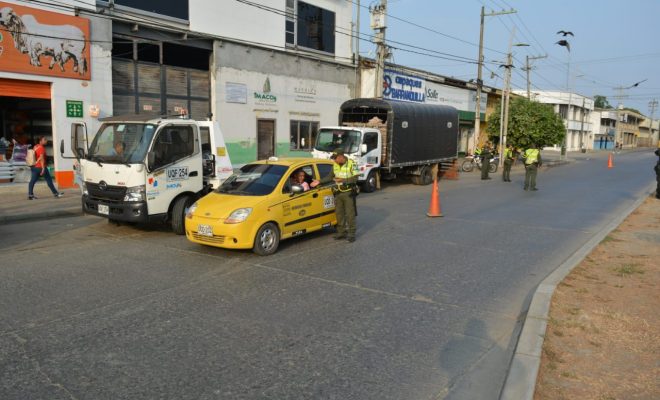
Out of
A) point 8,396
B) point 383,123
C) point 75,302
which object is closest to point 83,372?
point 8,396

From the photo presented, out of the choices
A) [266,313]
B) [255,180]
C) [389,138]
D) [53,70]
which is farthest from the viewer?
[389,138]

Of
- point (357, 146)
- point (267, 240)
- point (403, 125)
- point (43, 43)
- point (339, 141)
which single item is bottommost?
point (267, 240)

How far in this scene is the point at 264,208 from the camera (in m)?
8.63

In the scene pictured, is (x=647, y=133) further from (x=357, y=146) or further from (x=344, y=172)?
(x=344, y=172)

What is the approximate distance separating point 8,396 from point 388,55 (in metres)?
24.0

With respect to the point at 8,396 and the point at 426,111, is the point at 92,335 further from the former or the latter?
the point at 426,111

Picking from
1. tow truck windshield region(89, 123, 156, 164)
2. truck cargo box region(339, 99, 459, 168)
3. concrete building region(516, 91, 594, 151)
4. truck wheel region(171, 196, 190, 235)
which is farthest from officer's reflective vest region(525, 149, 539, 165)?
concrete building region(516, 91, 594, 151)

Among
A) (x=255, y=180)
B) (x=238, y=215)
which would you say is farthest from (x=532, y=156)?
(x=238, y=215)

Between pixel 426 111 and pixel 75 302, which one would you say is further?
pixel 426 111

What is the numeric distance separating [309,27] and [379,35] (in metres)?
3.30

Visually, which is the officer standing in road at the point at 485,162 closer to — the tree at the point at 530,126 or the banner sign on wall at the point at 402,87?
the banner sign on wall at the point at 402,87

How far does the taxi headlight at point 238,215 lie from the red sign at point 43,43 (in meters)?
9.66

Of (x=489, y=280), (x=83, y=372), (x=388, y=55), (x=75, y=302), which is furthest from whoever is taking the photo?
(x=388, y=55)

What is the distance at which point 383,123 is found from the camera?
1955cm
